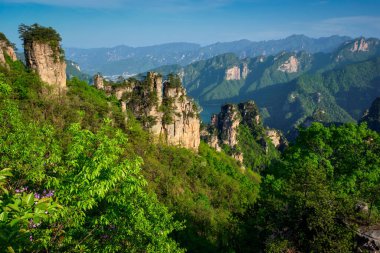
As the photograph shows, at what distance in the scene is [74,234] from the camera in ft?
35.5

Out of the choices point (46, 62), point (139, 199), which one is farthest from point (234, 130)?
point (139, 199)

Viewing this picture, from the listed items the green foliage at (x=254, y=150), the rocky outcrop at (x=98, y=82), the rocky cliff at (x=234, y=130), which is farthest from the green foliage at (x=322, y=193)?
the green foliage at (x=254, y=150)

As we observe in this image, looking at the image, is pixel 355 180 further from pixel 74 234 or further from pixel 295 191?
pixel 74 234

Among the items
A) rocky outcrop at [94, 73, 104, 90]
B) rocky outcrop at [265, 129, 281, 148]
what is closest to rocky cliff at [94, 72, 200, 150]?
rocky outcrop at [94, 73, 104, 90]

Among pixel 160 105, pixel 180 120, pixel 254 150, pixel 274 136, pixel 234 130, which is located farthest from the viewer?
pixel 274 136

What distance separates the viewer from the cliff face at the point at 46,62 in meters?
42.7

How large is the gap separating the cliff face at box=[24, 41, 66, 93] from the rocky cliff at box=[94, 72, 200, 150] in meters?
13.3

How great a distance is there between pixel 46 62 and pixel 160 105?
21.8 meters

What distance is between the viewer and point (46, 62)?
4384cm

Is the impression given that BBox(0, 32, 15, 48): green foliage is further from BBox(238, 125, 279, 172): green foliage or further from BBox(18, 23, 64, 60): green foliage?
BBox(238, 125, 279, 172): green foliage

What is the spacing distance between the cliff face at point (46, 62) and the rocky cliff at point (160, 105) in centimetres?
1334

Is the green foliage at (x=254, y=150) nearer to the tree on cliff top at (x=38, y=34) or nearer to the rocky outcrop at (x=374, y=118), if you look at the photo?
the rocky outcrop at (x=374, y=118)

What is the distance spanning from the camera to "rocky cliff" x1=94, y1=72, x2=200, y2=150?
2266 inches

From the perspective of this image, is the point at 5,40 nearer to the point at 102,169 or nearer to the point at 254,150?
the point at 102,169
